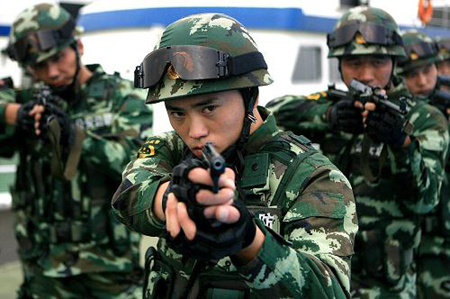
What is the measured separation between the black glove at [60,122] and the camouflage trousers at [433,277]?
7.87ft

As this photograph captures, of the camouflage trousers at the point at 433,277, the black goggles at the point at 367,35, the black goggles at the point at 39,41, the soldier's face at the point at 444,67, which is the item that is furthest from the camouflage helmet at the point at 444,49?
the black goggles at the point at 39,41

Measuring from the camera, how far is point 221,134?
2.11 m

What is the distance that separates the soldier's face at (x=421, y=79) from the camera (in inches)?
220

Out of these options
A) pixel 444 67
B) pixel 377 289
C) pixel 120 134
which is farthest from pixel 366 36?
pixel 444 67

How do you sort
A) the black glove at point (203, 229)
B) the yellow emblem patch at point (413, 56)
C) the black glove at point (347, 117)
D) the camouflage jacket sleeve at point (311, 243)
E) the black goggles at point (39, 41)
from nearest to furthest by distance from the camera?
the black glove at point (203, 229)
the camouflage jacket sleeve at point (311, 243)
the black glove at point (347, 117)
the black goggles at point (39, 41)
the yellow emblem patch at point (413, 56)

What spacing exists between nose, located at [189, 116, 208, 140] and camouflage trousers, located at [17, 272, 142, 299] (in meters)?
2.38

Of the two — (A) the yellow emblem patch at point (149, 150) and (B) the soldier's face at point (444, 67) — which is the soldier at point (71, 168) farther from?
(B) the soldier's face at point (444, 67)

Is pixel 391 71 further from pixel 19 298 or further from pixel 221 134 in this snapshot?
pixel 19 298

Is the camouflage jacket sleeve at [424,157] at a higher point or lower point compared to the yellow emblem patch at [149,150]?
lower

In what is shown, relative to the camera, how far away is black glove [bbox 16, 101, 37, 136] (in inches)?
159

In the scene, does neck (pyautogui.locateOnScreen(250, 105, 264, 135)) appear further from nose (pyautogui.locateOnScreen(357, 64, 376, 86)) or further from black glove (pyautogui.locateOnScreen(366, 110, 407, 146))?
nose (pyautogui.locateOnScreen(357, 64, 376, 86))

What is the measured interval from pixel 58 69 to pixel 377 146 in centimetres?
186

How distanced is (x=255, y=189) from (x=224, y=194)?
0.60 m

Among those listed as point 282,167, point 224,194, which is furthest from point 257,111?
point 224,194
